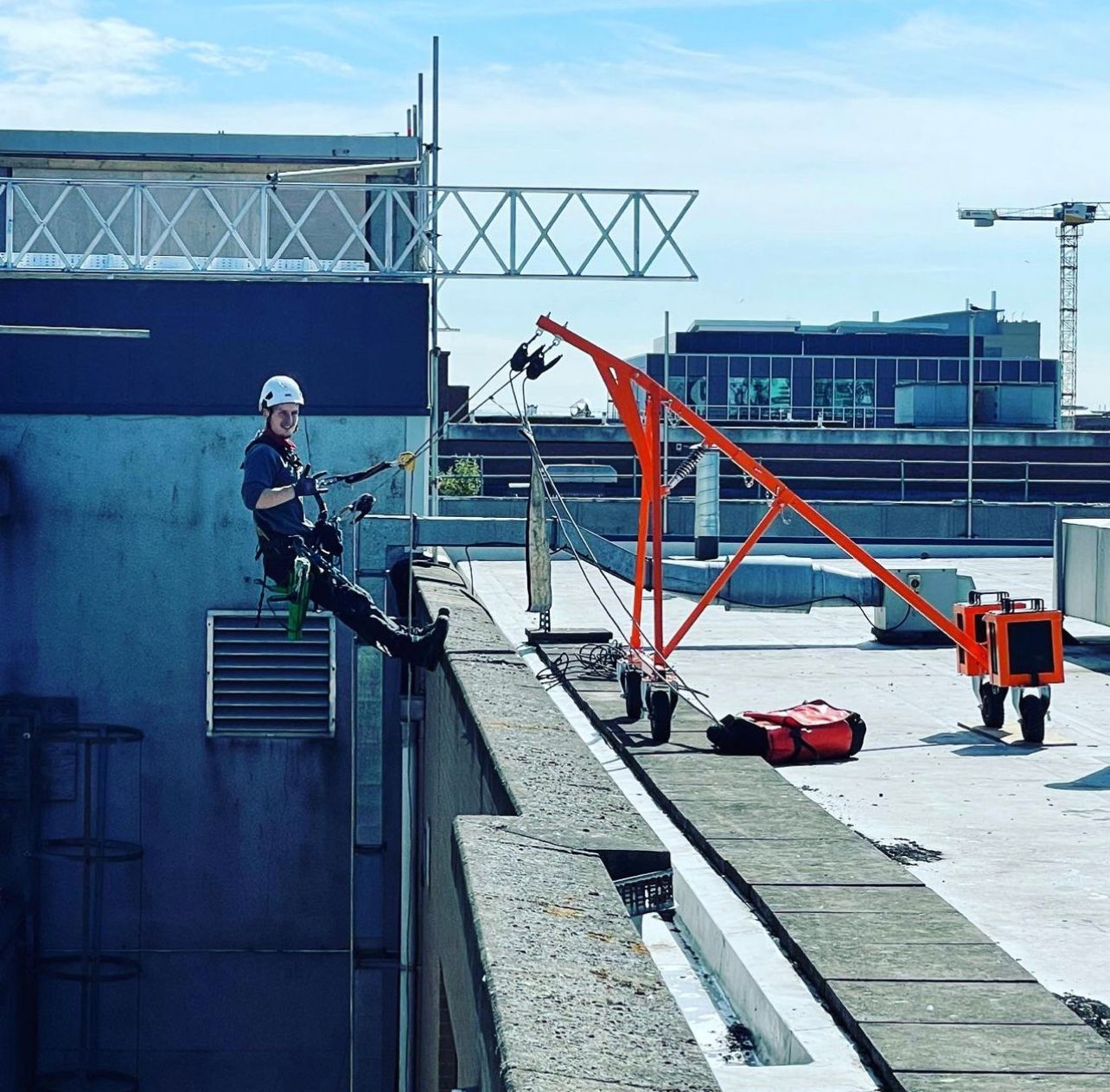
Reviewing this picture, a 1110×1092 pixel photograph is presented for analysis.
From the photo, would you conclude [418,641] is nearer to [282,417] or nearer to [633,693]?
[633,693]

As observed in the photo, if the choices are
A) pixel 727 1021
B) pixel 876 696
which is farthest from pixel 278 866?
pixel 727 1021

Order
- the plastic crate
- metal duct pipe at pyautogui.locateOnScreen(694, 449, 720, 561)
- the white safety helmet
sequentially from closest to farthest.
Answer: the plastic crate
the white safety helmet
metal duct pipe at pyautogui.locateOnScreen(694, 449, 720, 561)

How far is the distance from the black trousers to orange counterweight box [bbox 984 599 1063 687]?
4093 millimetres

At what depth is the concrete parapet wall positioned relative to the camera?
3.87 m

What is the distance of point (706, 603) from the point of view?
602 inches

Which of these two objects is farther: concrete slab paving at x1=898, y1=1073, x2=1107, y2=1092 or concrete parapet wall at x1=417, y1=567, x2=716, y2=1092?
concrete slab paving at x1=898, y1=1073, x2=1107, y2=1092

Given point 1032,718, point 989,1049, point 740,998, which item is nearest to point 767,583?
point 1032,718

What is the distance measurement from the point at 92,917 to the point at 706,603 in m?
6.47

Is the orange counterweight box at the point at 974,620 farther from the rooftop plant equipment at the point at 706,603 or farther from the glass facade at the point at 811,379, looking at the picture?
the glass facade at the point at 811,379

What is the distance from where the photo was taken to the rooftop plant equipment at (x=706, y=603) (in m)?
11.5

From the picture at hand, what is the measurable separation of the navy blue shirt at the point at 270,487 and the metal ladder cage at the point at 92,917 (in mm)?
4185

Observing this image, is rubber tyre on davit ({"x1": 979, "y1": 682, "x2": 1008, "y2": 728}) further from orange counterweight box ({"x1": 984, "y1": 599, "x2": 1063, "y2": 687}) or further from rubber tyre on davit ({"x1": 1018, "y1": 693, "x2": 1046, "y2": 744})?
rubber tyre on davit ({"x1": 1018, "y1": 693, "x2": 1046, "y2": 744})

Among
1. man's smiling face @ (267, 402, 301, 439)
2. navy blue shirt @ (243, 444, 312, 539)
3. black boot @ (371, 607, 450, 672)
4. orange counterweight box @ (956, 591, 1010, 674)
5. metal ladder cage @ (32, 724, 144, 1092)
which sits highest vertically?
man's smiling face @ (267, 402, 301, 439)

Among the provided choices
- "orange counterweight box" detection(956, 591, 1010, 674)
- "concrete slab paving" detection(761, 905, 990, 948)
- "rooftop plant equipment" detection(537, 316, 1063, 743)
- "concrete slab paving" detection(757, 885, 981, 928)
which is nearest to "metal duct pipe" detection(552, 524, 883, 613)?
"rooftop plant equipment" detection(537, 316, 1063, 743)
